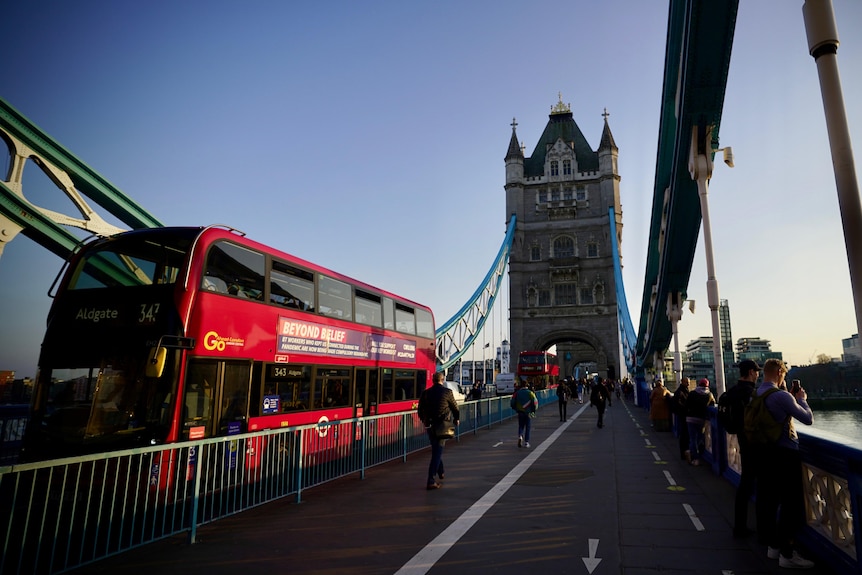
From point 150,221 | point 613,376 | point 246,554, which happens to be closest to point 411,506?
point 246,554

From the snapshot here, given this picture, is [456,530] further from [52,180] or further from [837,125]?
[52,180]

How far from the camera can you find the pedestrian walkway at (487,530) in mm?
4051

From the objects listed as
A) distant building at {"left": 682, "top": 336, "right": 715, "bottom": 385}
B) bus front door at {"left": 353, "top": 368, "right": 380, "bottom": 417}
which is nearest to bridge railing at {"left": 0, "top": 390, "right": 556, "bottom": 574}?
bus front door at {"left": 353, "top": 368, "right": 380, "bottom": 417}

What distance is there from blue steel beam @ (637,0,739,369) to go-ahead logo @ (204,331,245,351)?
10.8 meters

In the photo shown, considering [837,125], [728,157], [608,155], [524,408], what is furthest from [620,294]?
[837,125]

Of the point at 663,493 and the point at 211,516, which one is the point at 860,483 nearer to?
the point at 663,493

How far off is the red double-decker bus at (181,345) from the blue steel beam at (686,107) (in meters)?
9.47

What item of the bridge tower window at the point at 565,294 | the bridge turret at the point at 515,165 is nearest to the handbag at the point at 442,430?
the bridge tower window at the point at 565,294

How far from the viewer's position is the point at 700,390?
9023mm

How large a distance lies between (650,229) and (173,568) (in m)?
25.5

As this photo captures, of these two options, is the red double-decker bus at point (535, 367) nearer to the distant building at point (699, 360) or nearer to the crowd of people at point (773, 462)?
the crowd of people at point (773, 462)

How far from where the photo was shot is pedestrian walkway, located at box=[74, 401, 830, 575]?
4051 millimetres

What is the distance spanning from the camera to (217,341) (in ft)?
21.9

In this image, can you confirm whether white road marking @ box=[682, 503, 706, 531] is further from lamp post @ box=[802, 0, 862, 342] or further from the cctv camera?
the cctv camera
